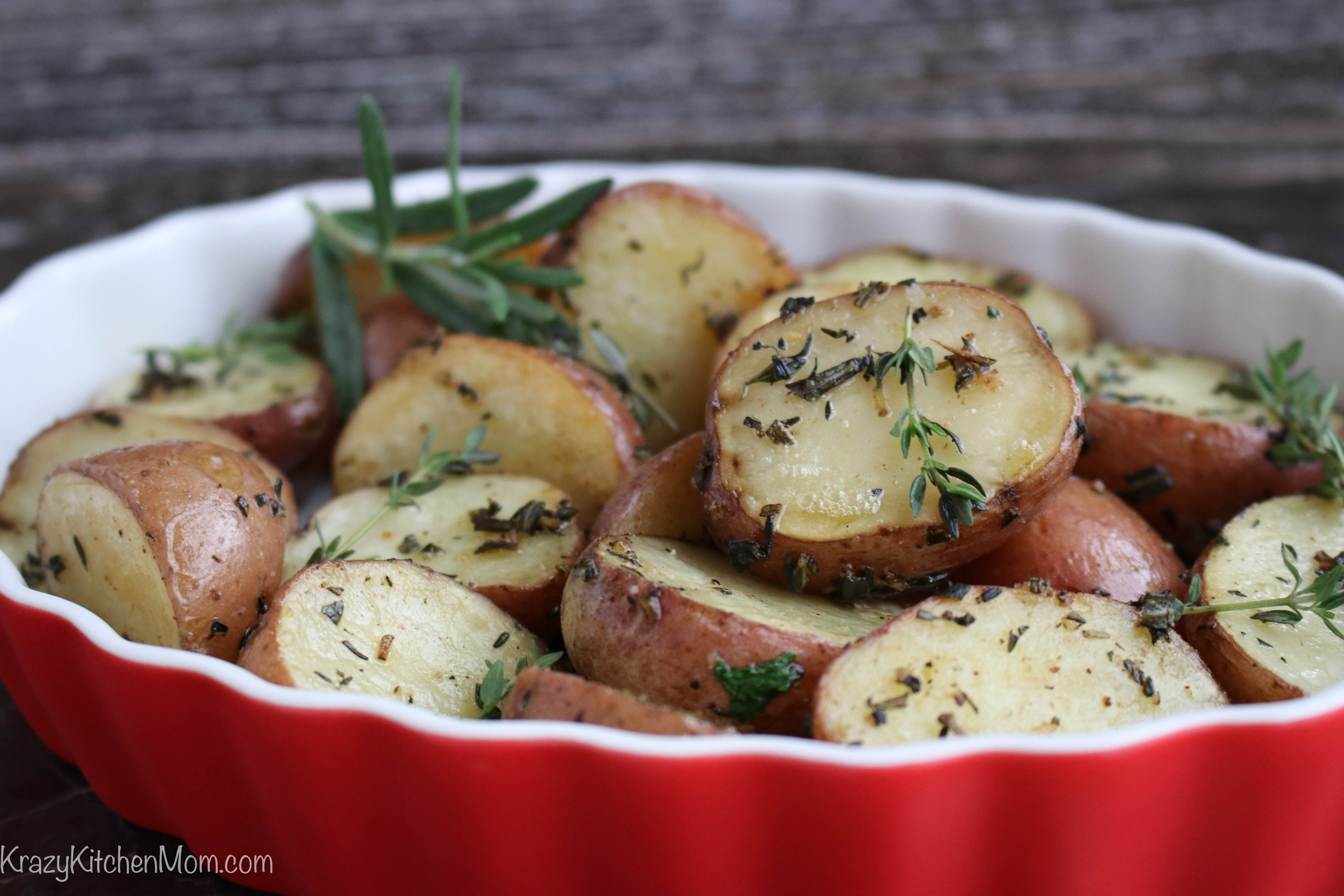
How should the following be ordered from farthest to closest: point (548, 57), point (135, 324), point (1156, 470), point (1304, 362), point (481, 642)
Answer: point (548, 57), point (135, 324), point (1304, 362), point (1156, 470), point (481, 642)

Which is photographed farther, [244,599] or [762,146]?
[762,146]

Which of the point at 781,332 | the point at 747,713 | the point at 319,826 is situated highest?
the point at 781,332

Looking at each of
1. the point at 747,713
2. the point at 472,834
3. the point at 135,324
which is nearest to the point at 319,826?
the point at 472,834

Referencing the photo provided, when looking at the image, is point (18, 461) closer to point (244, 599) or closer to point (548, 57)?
point (244, 599)

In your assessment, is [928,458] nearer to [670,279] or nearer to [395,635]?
[395,635]

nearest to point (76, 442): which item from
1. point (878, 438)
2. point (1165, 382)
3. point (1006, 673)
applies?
point (878, 438)

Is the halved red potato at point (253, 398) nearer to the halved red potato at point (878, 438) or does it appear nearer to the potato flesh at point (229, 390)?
the potato flesh at point (229, 390)

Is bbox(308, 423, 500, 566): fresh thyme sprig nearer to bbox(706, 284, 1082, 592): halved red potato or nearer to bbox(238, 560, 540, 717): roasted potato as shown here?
bbox(238, 560, 540, 717): roasted potato

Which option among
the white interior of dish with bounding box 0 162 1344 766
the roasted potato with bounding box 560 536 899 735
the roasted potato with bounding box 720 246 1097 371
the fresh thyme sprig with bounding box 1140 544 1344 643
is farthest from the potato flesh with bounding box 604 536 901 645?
the white interior of dish with bounding box 0 162 1344 766
